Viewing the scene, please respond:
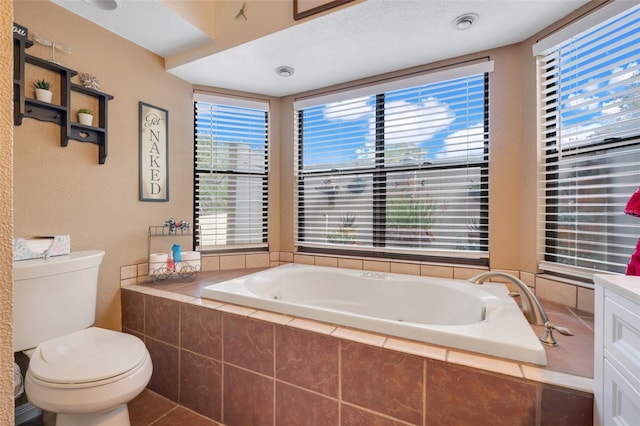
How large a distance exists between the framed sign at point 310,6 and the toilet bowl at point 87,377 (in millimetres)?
1995

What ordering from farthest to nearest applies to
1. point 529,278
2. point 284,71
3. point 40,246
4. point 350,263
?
point 350,263, point 284,71, point 529,278, point 40,246

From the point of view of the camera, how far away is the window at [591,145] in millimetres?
1360

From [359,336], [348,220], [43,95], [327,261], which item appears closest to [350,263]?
[327,261]

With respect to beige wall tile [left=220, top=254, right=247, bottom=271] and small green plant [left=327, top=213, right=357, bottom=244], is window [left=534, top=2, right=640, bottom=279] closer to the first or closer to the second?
small green plant [left=327, top=213, right=357, bottom=244]

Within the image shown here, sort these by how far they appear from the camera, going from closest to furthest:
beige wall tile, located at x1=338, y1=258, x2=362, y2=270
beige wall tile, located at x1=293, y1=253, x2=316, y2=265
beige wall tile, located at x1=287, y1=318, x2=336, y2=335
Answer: beige wall tile, located at x1=287, y1=318, x2=336, y2=335 < beige wall tile, located at x1=338, y1=258, x2=362, y2=270 < beige wall tile, located at x1=293, y1=253, x2=316, y2=265

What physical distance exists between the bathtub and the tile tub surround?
1.9 inches

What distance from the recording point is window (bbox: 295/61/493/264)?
2.00 meters

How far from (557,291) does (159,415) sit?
242 cm

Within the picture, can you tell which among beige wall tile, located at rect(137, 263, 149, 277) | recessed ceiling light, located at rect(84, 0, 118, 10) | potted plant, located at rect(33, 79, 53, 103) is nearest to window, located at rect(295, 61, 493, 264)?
beige wall tile, located at rect(137, 263, 149, 277)

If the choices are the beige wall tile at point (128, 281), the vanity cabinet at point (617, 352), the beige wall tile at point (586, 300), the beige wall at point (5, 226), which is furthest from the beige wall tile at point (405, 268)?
the beige wall at point (5, 226)

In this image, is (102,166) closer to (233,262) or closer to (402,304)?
(233,262)

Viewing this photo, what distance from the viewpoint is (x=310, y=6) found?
1.59m

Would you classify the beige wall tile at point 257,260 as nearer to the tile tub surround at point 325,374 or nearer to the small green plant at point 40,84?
the tile tub surround at point 325,374

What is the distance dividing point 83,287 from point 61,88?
1164mm
